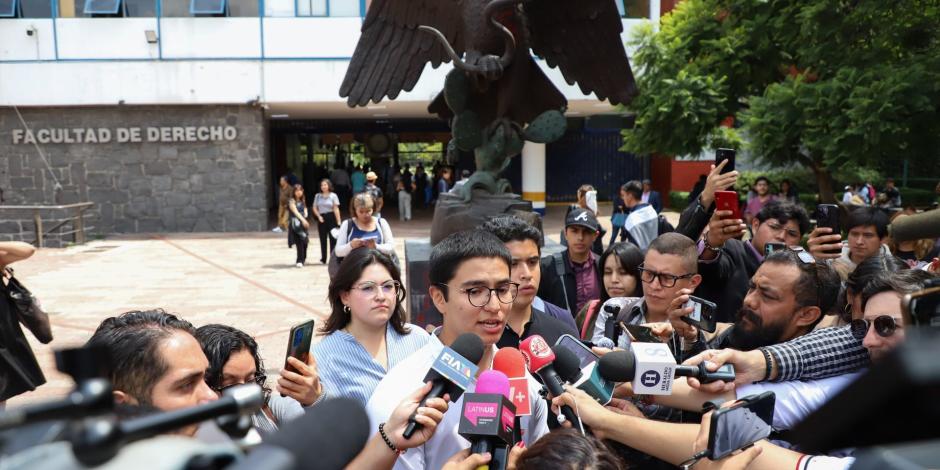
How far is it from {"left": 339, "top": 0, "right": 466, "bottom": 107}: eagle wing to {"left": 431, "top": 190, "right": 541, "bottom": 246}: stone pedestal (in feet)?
3.75

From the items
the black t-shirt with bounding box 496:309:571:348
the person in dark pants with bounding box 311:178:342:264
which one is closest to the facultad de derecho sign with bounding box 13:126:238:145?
the person in dark pants with bounding box 311:178:342:264

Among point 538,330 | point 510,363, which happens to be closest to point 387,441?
point 510,363

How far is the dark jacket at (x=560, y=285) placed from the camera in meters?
4.74

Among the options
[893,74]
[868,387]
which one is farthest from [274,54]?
[868,387]

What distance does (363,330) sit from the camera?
3311mm

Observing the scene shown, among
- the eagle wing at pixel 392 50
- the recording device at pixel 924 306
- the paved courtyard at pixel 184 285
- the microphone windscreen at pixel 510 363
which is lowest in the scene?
the paved courtyard at pixel 184 285

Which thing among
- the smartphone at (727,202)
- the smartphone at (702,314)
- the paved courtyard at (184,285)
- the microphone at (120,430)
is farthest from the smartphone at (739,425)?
the paved courtyard at (184,285)

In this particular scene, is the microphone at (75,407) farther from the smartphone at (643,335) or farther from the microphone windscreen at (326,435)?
the smartphone at (643,335)

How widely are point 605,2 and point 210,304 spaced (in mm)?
6474

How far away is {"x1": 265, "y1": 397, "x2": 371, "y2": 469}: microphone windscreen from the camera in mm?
795

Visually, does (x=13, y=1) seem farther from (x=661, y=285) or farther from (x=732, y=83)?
(x=661, y=285)

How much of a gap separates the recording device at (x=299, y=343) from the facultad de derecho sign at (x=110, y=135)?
17345mm

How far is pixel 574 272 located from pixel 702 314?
2.08 metres

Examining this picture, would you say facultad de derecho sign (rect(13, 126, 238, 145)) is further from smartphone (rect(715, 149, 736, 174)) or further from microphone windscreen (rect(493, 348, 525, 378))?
microphone windscreen (rect(493, 348, 525, 378))
